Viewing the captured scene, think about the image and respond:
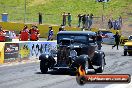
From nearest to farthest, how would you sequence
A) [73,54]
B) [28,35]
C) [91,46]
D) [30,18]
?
[73,54] → [91,46] → [28,35] → [30,18]

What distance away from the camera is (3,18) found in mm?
48656

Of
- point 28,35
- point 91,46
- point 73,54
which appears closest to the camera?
point 73,54

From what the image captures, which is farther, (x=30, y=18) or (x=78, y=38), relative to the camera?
(x=30, y=18)

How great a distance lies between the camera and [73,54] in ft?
57.0

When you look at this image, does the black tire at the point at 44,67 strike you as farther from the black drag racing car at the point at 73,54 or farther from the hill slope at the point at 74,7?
the hill slope at the point at 74,7

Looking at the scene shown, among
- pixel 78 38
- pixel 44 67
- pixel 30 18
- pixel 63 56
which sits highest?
pixel 30 18

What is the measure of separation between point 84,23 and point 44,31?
465 centimetres

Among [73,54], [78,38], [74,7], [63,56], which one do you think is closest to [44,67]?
[63,56]

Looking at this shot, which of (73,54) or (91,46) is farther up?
(91,46)

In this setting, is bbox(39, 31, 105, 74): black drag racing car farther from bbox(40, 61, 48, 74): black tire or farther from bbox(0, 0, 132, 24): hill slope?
bbox(0, 0, 132, 24): hill slope

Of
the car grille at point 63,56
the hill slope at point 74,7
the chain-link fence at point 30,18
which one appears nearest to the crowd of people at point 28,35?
the car grille at point 63,56

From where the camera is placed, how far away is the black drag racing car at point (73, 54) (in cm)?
1722

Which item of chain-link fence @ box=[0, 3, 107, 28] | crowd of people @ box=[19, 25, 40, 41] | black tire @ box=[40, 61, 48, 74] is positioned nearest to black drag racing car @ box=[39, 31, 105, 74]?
black tire @ box=[40, 61, 48, 74]

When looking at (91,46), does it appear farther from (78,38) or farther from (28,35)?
(28,35)
